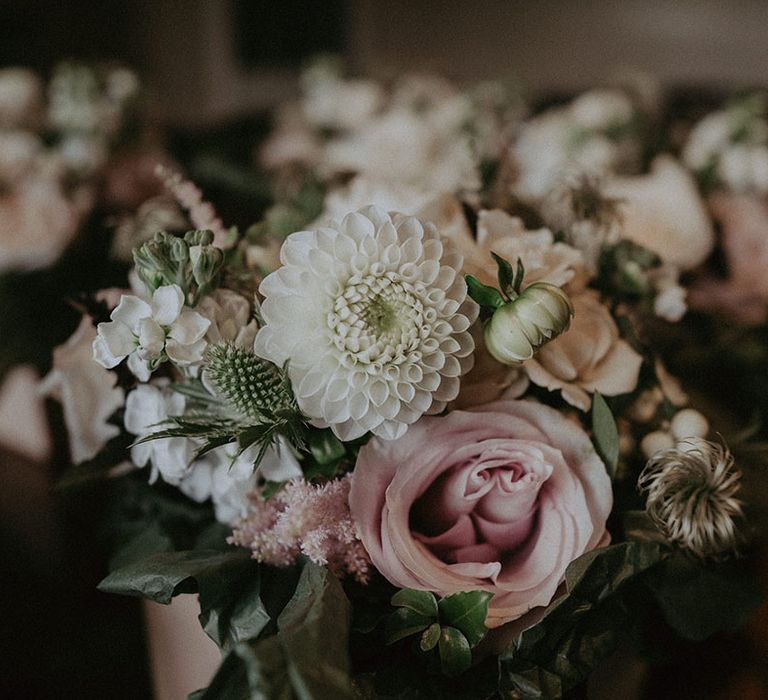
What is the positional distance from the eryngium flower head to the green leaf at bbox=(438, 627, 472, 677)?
5.2 inches

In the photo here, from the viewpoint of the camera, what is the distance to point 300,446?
390mm

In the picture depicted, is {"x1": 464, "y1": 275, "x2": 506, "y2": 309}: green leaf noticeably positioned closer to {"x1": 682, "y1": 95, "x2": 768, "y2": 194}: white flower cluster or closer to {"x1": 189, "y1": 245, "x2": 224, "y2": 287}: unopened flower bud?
{"x1": 189, "y1": 245, "x2": 224, "y2": 287}: unopened flower bud

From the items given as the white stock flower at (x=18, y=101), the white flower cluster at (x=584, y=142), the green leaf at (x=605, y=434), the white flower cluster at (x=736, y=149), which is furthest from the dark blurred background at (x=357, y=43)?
the green leaf at (x=605, y=434)

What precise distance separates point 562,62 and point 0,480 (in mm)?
2081

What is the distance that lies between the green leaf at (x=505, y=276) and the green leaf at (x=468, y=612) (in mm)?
170

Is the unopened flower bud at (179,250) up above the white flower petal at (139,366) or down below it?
above

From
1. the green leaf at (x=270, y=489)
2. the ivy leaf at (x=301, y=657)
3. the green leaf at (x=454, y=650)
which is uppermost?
the ivy leaf at (x=301, y=657)

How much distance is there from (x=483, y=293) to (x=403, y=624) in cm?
19

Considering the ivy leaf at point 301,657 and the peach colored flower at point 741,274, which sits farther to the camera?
the peach colored flower at point 741,274

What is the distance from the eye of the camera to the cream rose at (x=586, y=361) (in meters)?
0.42

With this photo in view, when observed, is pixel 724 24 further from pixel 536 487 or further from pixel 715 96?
pixel 536 487

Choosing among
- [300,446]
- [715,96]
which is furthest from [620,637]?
[715,96]

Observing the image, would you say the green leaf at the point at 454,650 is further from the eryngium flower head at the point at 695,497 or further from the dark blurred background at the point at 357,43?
the dark blurred background at the point at 357,43

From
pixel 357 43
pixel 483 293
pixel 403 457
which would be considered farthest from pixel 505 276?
pixel 357 43
